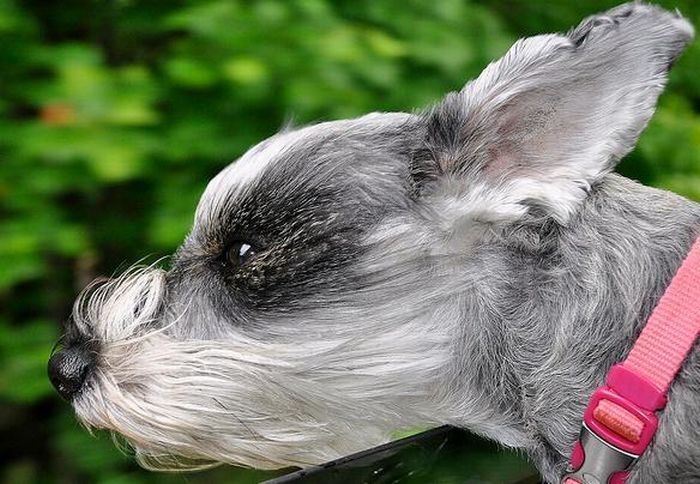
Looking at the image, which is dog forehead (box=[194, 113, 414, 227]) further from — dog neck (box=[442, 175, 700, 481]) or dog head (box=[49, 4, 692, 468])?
dog neck (box=[442, 175, 700, 481])

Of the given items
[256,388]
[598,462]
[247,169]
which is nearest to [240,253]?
[247,169]

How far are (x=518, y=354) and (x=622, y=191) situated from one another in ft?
1.75

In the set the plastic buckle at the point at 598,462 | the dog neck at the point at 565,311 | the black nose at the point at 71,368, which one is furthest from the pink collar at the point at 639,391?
the black nose at the point at 71,368

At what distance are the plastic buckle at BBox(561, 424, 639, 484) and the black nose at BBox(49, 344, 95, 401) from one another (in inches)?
55.8

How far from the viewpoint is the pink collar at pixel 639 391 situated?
2.15m

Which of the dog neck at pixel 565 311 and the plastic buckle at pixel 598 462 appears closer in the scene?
the plastic buckle at pixel 598 462

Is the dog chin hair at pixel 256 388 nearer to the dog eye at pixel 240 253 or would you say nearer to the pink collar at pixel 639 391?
the dog eye at pixel 240 253

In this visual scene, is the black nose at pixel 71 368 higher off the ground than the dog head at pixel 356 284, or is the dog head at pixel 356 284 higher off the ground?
the dog head at pixel 356 284

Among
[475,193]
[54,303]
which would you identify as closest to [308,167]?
[475,193]

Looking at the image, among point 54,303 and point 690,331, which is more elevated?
point 690,331

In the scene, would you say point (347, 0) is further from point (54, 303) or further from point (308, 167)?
point (54, 303)

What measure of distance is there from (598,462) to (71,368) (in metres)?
1.53

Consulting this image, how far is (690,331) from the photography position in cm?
217

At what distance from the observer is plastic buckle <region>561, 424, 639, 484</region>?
85.9 inches
